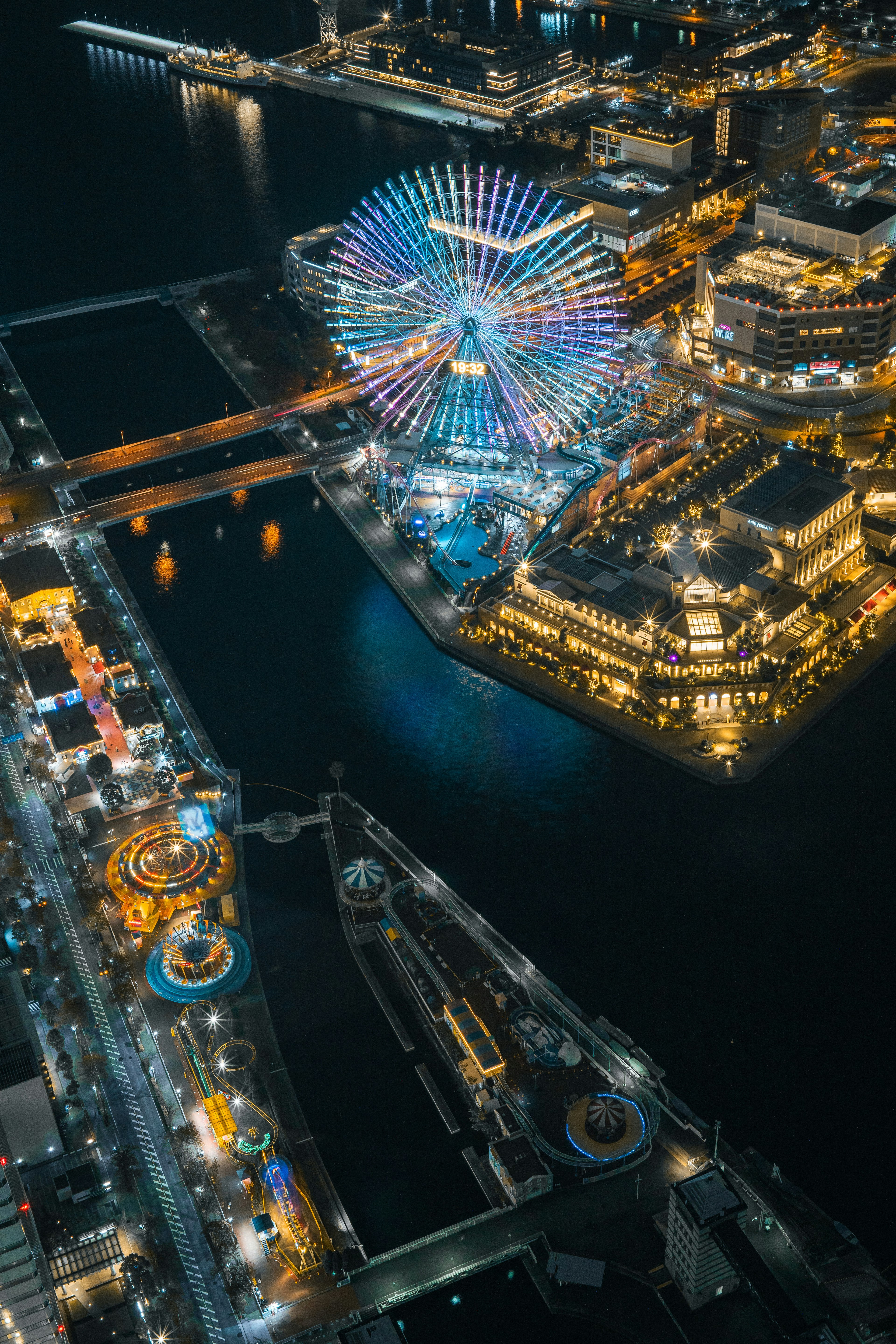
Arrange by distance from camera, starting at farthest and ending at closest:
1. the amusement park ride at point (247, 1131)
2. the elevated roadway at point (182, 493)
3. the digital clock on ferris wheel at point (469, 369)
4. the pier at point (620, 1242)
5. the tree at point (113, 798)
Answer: the elevated roadway at point (182, 493) < the digital clock on ferris wheel at point (469, 369) < the tree at point (113, 798) < the amusement park ride at point (247, 1131) < the pier at point (620, 1242)

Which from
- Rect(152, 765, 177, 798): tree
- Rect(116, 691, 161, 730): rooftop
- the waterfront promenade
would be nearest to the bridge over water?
the waterfront promenade

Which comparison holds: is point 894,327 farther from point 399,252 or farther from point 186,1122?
point 186,1122

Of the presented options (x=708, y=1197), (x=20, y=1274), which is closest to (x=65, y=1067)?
(x=20, y=1274)

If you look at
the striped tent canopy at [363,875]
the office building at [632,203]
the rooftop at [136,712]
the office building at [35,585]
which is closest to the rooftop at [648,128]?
the office building at [632,203]

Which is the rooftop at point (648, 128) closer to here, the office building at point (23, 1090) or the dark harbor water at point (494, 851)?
the dark harbor water at point (494, 851)

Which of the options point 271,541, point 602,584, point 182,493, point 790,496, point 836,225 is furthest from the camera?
point 836,225

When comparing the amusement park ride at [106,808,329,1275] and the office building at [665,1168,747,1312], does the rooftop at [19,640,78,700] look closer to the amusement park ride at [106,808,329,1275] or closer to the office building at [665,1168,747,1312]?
the amusement park ride at [106,808,329,1275]

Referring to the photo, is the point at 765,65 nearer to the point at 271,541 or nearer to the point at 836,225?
the point at 836,225
